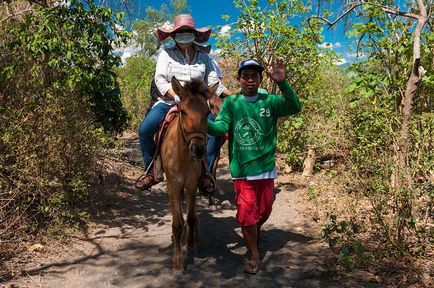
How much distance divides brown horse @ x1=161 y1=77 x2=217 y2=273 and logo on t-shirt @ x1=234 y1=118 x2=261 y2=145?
0.52m

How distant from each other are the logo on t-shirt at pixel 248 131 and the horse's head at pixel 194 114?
54 centimetres

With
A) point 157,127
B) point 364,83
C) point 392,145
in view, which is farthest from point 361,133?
point 157,127

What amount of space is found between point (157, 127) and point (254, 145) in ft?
5.02

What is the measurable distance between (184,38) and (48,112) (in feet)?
7.70

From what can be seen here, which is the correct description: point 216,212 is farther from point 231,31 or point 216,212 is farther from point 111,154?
point 231,31

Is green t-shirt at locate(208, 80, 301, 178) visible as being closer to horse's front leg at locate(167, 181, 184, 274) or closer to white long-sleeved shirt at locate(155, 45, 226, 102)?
horse's front leg at locate(167, 181, 184, 274)

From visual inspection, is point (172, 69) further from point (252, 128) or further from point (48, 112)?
point (48, 112)

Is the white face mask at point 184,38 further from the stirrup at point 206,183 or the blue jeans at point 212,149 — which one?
the stirrup at point 206,183

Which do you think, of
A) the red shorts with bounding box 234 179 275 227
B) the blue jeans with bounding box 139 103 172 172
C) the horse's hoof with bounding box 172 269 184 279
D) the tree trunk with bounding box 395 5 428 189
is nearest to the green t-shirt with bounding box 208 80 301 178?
the red shorts with bounding box 234 179 275 227

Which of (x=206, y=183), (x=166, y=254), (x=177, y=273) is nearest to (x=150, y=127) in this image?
(x=206, y=183)

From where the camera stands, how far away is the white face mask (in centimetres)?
520

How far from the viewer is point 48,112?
5.80m

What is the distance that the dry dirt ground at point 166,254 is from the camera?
→ 4277 millimetres

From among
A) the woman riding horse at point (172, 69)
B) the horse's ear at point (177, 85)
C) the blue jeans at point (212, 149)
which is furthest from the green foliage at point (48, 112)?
the horse's ear at point (177, 85)
